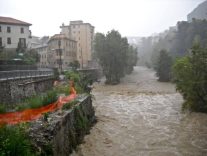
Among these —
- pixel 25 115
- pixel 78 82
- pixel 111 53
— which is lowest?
pixel 25 115

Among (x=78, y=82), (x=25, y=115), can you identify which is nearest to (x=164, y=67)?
(x=78, y=82)

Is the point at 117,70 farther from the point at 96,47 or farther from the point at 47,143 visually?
the point at 47,143

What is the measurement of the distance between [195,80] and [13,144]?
953 inches

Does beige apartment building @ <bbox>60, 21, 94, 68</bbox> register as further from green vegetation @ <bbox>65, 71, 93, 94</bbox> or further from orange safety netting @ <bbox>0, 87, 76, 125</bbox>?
orange safety netting @ <bbox>0, 87, 76, 125</bbox>

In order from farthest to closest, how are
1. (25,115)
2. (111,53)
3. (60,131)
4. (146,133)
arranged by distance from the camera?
(111,53), (146,133), (25,115), (60,131)

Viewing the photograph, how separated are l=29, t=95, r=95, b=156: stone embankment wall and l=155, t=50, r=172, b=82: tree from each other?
54.9 m

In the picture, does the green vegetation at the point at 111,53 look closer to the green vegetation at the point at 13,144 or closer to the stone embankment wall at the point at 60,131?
the stone embankment wall at the point at 60,131

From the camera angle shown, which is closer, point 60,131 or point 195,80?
point 60,131

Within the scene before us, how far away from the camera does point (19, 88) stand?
86.3 ft

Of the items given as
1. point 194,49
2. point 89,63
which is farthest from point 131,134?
point 89,63

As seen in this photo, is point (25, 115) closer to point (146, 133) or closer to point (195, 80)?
point (146, 133)

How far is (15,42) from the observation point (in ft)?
193

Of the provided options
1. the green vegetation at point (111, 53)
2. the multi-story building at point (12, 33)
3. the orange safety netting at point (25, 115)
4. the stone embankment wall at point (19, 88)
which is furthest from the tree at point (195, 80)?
the green vegetation at point (111, 53)

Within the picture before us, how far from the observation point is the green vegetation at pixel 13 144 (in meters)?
9.85
